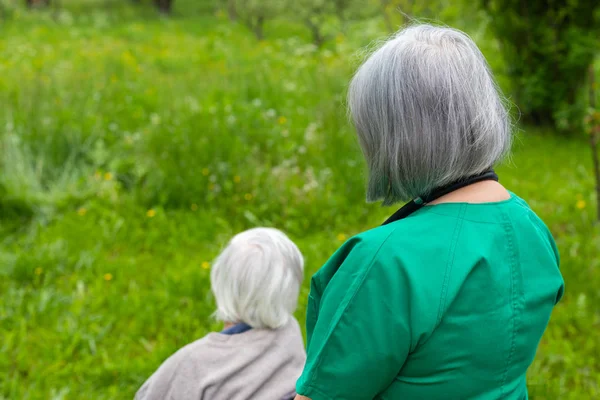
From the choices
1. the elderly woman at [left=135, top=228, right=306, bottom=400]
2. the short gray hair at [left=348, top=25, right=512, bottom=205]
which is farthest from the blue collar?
the short gray hair at [left=348, top=25, right=512, bottom=205]

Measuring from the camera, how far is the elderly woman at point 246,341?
2.03m

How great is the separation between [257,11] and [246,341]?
1279 centimetres

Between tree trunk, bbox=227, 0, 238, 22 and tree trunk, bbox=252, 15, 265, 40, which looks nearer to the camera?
tree trunk, bbox=252, 15, 265, 40

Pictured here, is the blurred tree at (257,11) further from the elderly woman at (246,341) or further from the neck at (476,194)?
the neck at (476,194)

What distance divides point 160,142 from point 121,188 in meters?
0.46

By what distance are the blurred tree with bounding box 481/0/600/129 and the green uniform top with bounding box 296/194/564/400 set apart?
604 cm

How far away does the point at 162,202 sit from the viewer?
453 centimetres

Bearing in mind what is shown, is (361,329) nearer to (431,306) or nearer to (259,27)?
(431,306)

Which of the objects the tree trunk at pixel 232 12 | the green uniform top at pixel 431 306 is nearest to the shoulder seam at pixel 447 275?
the green uniform top at pixel 431 306

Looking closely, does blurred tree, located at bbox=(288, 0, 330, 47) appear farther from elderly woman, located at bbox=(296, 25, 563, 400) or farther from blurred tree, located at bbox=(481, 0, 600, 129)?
elderly woman, located at bbox=(296, 25, 563, 400)

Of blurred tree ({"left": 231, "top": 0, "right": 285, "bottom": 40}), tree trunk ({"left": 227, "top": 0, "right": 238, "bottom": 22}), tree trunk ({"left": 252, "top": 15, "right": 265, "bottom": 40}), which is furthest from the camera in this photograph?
tree trunk ({"left": 227, "top": 0, "right": 238, "bottom": 22})

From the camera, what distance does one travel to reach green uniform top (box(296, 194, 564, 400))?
1.12m

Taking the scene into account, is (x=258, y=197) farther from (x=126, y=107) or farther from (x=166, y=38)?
(x=166, y=38)

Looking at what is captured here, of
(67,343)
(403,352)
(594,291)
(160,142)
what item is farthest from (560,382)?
(160,142)
